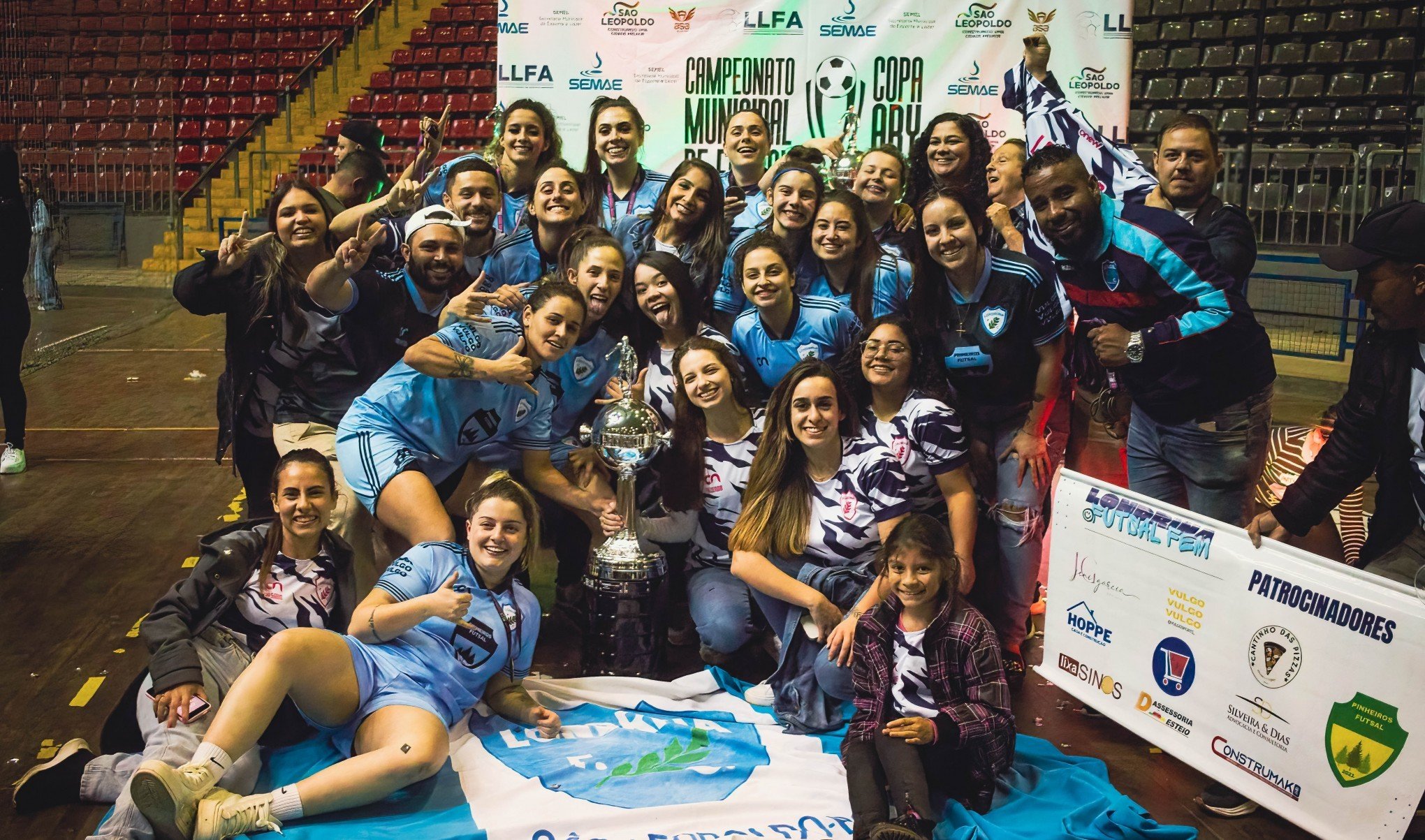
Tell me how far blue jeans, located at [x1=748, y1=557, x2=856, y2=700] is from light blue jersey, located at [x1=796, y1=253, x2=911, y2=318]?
958mm

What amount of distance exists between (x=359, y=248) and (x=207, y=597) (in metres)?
1.22

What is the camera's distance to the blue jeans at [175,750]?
106 inches

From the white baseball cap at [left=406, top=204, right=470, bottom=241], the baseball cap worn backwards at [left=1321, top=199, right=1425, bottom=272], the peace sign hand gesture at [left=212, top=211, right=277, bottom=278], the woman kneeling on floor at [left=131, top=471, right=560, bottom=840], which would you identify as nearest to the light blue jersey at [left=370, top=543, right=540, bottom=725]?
the woman kneeling on floor at [left=131, top=471, right=560, bottom=840]

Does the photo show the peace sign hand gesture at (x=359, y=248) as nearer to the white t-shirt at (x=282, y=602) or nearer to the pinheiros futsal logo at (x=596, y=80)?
the white t-shirt at (x=282, y=602)

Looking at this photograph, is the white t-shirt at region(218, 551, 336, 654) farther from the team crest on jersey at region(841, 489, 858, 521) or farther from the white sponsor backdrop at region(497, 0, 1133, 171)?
the white sponsor backdrop at region(497, 0, 1133, 171)

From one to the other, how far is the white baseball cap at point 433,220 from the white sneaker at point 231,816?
191cm

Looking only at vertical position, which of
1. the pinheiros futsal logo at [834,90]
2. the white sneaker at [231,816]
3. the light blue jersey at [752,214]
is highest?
the pinheiros futsal logo at [834,90]

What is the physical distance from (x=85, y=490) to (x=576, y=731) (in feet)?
11.4

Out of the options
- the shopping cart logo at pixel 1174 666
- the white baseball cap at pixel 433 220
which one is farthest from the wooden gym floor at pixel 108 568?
the white baseball cap at pixel 433 220

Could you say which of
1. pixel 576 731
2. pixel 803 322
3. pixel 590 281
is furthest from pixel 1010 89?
pixel 576 731

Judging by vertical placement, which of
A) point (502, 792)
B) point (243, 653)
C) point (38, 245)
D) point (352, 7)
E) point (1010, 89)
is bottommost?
point (502, 792)

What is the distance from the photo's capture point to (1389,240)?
2.74 meters

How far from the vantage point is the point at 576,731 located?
A: 3.30 m

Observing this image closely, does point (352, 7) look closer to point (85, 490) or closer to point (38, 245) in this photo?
point (38, 245)
